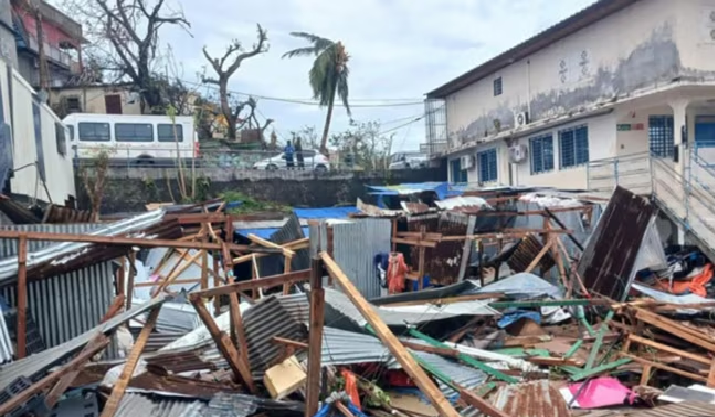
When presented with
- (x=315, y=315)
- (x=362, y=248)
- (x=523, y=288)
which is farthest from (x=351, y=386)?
(x=362, y=248)

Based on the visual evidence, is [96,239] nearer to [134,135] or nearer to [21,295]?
[21,295]

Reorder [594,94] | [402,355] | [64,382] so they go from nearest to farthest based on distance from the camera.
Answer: [402,355]
[64,382]
[594,94]

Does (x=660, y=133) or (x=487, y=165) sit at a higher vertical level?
(x=660, y=133)

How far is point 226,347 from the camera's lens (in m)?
4.96

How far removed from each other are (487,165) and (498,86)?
142 inches

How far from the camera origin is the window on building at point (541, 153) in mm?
21828

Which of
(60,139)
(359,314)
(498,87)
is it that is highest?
(498,87)

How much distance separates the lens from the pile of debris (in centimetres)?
439

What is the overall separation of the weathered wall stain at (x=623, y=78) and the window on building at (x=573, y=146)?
801 mm

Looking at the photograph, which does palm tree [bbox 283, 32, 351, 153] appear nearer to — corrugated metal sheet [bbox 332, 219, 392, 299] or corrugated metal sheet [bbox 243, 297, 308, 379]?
corrugated metal sheet [bbox 332, 219, 392, 299]

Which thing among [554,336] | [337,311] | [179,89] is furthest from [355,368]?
[179,89]

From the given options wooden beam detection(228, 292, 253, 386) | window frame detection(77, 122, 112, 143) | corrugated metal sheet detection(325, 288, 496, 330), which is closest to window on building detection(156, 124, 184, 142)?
window frame detection(77, 122, 112, 143)

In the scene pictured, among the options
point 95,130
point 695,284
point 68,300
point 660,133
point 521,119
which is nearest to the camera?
point 68,300

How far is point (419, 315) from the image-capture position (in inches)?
323
